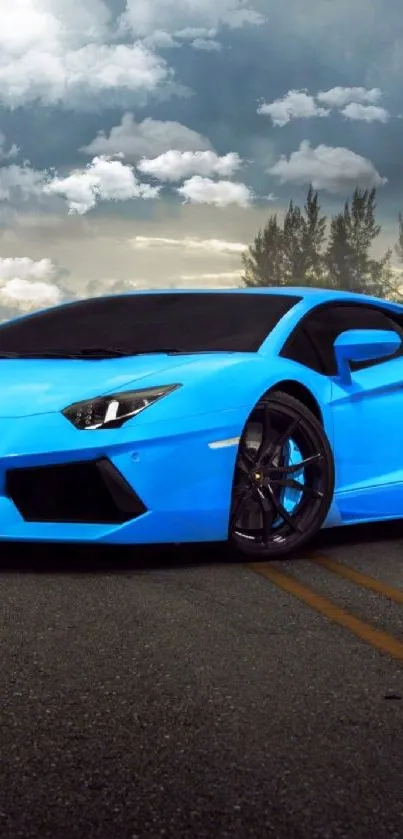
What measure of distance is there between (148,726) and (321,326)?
3632 millimetres

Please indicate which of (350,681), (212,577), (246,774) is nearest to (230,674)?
(350,681)

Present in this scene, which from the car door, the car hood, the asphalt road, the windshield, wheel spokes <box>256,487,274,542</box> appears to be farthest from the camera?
the car door

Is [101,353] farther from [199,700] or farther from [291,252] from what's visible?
[291,252]

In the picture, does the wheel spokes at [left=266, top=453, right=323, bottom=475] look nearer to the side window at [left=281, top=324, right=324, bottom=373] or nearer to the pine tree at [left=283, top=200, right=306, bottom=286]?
the side window at [left=281, top=324, right=324, bottom=373]

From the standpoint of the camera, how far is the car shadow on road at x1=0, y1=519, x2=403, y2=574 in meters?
5.62

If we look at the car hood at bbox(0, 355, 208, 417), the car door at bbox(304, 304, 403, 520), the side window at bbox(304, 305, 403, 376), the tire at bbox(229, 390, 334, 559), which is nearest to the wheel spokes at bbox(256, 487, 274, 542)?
the tire at bbox(229, 390, 334, 559)

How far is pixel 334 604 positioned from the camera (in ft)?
16.3

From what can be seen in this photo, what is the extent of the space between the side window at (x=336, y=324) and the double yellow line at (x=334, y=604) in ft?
3.35

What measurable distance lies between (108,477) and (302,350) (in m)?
1.47

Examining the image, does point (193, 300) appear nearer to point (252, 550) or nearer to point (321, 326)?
point (321, 326)

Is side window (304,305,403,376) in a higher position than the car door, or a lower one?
higher

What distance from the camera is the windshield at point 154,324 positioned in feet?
20.1

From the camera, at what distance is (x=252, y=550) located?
227 inches

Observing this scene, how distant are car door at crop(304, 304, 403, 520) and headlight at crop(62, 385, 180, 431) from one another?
1.24 metres
